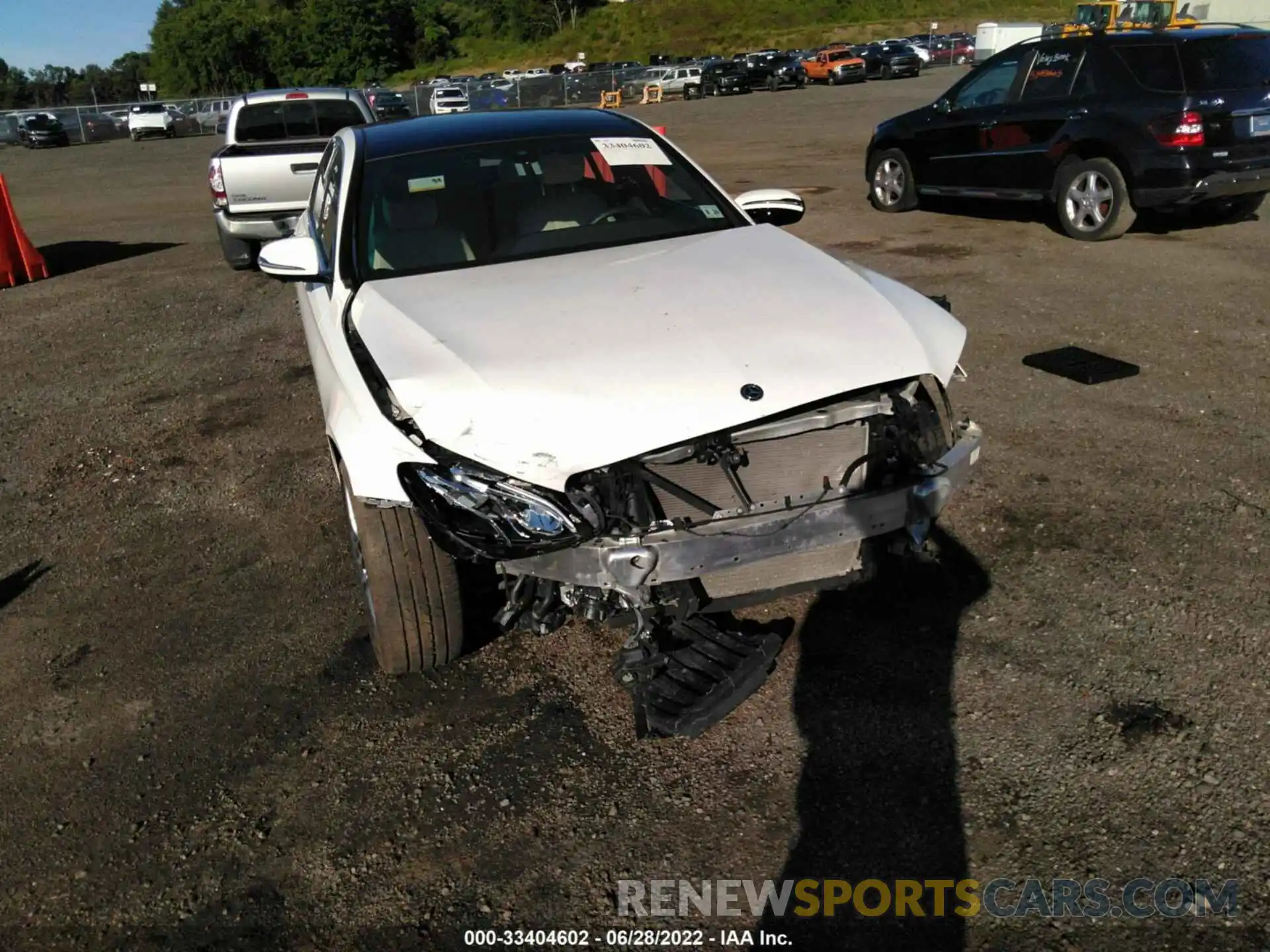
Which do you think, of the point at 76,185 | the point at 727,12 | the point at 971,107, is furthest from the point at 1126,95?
the point at 727,12

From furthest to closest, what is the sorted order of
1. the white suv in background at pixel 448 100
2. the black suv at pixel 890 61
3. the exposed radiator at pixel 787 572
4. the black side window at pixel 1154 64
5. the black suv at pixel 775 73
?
the black suv at pixel 890 61
the black suv at pixel 775 73
the white suv in background at pixel 448 100
the black side window at pixel 1154 64
the exposed radiator at pixel 787 572

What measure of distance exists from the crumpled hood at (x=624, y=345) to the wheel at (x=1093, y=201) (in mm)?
6426

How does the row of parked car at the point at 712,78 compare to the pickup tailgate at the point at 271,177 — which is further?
the row of parked car at the point at 712,78

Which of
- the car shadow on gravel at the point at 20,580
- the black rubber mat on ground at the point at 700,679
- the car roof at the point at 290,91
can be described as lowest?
the black rubber mat on ground at the point at 700,679

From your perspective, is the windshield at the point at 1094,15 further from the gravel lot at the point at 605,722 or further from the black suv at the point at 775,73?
the gravel lot at the point at 605,722

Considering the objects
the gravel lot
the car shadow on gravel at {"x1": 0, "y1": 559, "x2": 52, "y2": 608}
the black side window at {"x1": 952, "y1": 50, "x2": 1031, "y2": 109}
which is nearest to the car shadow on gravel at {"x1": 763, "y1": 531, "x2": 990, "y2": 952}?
the gravel lot

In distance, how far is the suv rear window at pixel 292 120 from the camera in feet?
35.4

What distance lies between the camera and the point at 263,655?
3703mm

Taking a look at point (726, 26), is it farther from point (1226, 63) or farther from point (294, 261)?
point (294, 261)

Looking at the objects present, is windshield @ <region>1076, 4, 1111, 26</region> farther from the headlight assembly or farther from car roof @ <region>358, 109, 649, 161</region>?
the headlight assembly

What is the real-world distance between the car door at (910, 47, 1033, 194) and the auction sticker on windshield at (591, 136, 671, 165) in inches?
262

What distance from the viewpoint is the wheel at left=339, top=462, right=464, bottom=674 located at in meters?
3.13

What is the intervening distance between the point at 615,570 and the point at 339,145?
3.17 m

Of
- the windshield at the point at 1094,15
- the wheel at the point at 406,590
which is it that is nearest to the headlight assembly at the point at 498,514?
the wheel at the point at 406,590
